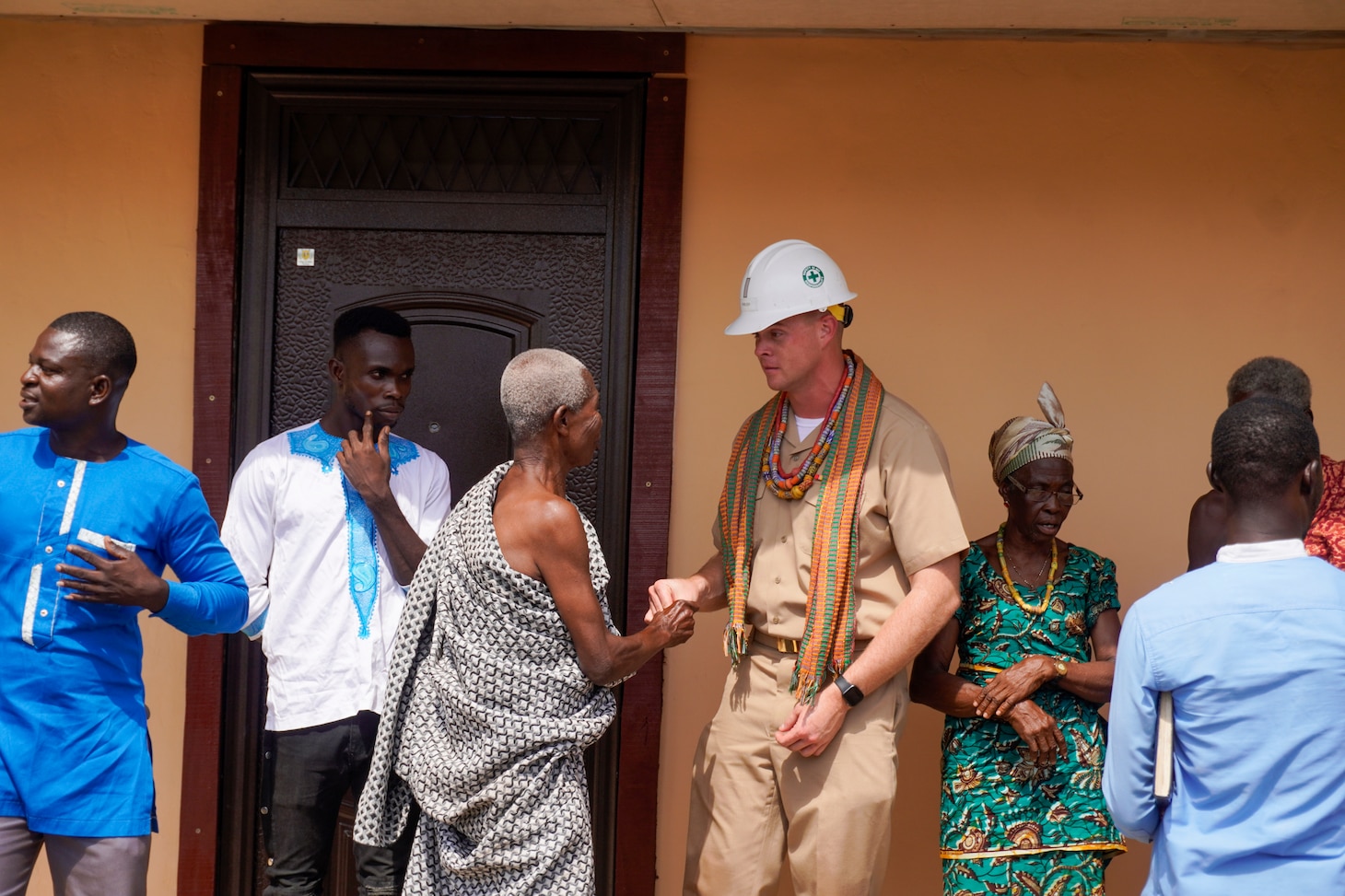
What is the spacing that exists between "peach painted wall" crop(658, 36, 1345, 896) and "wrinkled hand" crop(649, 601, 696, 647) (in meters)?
1.20

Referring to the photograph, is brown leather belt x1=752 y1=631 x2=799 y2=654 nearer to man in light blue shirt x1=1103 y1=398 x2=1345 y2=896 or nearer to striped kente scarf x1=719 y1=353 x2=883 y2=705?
striped kente scarf x1=719 y1=353 x2=883 y2=705

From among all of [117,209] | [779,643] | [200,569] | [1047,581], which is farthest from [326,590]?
[1047,581]

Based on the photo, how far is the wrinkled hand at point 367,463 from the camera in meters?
3.78

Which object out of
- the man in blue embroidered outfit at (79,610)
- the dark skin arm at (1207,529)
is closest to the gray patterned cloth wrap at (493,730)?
the man in blue embroidered outfit at (79,610)

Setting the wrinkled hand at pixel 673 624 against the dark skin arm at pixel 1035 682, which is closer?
the wrinkled hand at pixel 673 624

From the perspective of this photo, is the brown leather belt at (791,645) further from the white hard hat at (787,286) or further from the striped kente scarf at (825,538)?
the white hard hat at (787,286)

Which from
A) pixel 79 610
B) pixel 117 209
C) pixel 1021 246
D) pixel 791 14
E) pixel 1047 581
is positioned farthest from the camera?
pixel 117 209

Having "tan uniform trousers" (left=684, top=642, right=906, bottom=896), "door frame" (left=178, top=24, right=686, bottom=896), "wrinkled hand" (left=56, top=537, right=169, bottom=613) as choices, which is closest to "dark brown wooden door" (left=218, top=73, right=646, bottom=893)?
"door frame" (left=178, top=24, right=686, bottom=896)

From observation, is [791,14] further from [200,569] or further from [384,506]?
[200,569]

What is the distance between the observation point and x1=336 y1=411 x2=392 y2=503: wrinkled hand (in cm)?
378

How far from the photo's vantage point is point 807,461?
12.3ft

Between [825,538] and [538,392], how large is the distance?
879 mm

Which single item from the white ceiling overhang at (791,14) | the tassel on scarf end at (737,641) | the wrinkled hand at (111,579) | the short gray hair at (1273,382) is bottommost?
the tassel on scarf end at (737,641)

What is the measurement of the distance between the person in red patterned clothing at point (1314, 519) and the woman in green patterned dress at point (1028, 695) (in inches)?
11.5
